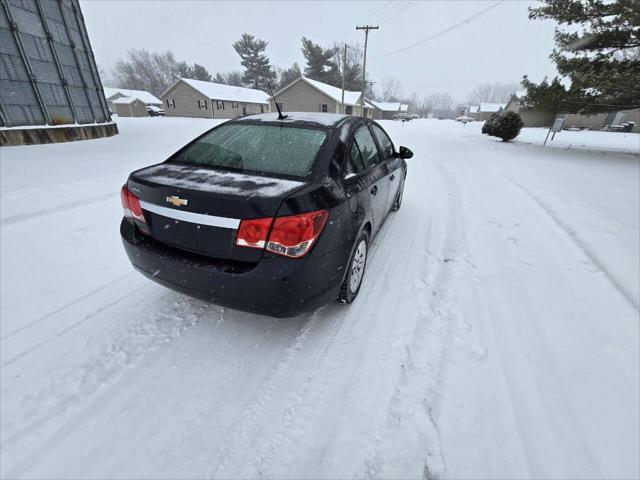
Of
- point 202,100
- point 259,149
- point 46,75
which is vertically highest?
point 46,75

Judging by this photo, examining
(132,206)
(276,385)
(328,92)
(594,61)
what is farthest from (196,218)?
(328,92)

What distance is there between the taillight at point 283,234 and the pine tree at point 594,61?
15.6m

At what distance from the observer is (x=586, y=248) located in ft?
12.2

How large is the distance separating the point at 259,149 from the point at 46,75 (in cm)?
1347

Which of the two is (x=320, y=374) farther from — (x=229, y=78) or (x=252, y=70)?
→ (x=229, y=78)

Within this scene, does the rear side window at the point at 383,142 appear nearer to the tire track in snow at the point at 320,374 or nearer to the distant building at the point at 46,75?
the tire track in snow at the point at 320,374

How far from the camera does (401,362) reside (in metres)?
2.07

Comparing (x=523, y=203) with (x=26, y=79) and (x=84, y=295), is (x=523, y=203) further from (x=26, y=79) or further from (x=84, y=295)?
(x=26, y=79)

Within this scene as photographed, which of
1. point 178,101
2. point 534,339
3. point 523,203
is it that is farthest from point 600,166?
point 178,101

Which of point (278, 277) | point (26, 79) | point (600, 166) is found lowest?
point (600, 166)

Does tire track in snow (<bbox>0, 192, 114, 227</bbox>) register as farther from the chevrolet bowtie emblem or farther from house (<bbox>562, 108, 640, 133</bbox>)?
house (<bbox>562, 108, 640, 133</bbox>)

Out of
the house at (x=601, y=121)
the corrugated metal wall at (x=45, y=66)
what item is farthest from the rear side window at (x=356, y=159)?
the house at (x=601, y=121)

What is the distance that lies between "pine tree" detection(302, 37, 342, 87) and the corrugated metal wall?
40.2m

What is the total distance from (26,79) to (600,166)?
19721 millimetres
